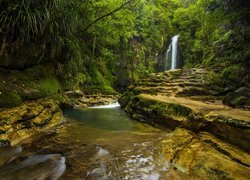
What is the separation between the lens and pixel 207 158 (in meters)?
3.20

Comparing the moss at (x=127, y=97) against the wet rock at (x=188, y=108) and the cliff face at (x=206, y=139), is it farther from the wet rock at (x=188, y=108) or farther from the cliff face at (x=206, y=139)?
the cliff face at (x=206, y=139)

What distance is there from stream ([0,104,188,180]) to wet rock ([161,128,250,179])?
0.24 m

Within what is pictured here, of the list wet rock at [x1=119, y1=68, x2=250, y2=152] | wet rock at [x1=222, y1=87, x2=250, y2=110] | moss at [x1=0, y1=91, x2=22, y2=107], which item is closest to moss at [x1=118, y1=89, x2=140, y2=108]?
wet rock at [x1=119, y1=68, x2=250, y2=152]

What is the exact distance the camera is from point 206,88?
860cm

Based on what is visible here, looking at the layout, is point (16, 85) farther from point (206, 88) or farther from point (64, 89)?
point (206, 88)

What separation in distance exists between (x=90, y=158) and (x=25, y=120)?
97.7 inches

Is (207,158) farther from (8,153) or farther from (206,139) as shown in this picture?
(8,153)

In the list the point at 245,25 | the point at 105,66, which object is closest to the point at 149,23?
the point at 105,66

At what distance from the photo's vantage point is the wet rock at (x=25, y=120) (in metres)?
4.52

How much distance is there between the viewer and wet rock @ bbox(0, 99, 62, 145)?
4.52 m

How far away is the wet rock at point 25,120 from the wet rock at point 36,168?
1.14m

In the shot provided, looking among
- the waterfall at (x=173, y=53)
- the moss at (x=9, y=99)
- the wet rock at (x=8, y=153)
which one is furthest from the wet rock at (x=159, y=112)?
the waterfall at (x=173, y=53)

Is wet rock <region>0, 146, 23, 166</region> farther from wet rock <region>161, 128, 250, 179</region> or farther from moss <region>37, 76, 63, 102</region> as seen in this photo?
moss <region>37, 76, 63, 102</region>

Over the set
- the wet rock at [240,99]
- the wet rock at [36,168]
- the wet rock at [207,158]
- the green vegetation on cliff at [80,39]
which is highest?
the green vegetation on cliff at [80,39]
